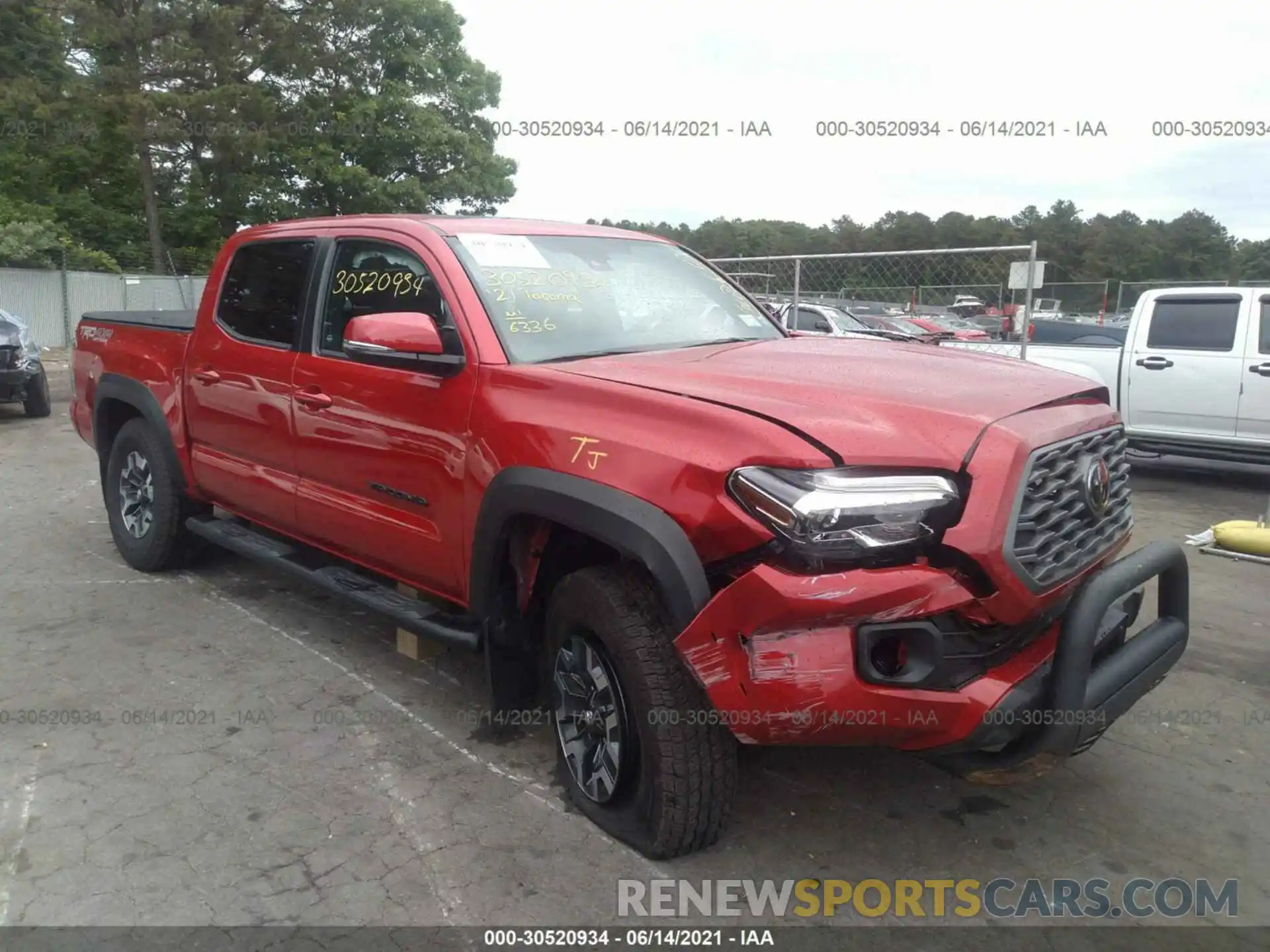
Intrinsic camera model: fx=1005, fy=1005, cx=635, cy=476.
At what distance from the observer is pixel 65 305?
2067cm

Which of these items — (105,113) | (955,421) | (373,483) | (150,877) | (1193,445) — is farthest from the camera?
(105,113)

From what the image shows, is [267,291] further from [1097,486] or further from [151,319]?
[1097,486]

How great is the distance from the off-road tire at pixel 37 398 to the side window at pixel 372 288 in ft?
29.9

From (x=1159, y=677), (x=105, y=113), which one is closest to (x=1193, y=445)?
(x=1159, y=677)

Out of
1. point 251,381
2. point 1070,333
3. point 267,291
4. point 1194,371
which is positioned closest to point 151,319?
point 267,291

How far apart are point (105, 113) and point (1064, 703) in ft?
95.3

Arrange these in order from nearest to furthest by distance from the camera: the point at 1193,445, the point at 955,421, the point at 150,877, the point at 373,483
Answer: the point at 955,421, the point at 150,877, the point at 373,483, the point at 1193,445

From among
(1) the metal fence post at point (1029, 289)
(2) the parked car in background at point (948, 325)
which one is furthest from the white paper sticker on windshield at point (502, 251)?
(2) the parked car in background at point (948, 325)

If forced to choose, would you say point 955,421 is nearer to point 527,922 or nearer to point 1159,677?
point 1159,677

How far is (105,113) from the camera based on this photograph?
84.1 feet

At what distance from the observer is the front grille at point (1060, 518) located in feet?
8.48

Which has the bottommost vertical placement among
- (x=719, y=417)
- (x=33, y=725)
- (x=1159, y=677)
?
(x=33, y=725)

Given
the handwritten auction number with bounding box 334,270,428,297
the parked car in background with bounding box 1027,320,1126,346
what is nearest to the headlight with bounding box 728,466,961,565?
the handwritten auction number with bounding box 334,270,428,297

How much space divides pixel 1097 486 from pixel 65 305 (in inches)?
879
